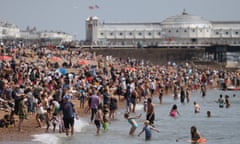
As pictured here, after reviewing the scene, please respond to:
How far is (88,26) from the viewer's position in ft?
480

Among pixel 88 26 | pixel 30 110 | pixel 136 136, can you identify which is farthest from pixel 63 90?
pixel 88 26

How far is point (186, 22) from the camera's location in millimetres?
148875

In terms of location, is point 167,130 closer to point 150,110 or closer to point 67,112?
point 150,110

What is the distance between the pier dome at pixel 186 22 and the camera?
14838cm

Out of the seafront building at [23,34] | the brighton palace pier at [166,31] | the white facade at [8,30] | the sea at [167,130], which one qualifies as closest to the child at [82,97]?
the sea at [167,130]

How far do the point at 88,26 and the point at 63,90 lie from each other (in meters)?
121

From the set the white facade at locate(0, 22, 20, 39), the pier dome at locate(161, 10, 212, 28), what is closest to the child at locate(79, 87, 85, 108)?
the white facade at locate(0, 22, 20, 39)

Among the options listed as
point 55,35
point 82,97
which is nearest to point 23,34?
point 55,35

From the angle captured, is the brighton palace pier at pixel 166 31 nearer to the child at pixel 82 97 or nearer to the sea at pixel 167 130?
the sea at pixel 167 130

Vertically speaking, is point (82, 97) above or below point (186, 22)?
→ below

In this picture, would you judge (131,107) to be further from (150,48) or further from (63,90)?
(150,48)

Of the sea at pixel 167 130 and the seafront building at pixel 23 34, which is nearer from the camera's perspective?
the sea at pixel 167 130

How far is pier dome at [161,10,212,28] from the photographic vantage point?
14838cm

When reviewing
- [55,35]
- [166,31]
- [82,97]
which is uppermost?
[166,31]
